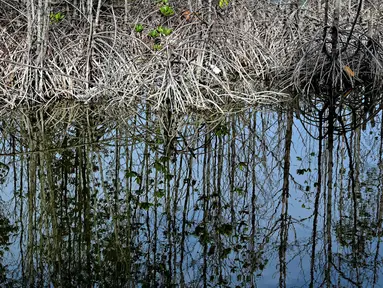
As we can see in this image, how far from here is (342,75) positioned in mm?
8914

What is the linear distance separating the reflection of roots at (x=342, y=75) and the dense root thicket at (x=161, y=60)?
0.02 m

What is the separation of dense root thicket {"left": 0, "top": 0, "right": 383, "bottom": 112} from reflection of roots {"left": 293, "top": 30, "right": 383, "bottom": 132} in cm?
2

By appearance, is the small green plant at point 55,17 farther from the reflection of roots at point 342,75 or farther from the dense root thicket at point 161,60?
the reflection of roots at point 342,75

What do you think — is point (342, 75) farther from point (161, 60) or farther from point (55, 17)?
point (55, 17)

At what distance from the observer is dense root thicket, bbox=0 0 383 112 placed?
25.9 feet

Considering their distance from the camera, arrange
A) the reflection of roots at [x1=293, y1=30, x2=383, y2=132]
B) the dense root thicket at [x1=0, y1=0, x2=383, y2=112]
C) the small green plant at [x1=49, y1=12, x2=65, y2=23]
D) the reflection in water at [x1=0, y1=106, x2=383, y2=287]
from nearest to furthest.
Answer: the reflection in water at [x1=0, y1=106, x2=383, y2=287]
the dense root thicket at [x1=0, y1=0, x2=383, y2=112]
the reflection of roots at [x1=293, y1=30, x2=383, y2=132]
the small green plant at [x1=49, y1=12, x2=65, y2=23]

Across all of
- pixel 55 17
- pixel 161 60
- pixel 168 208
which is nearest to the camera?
pixel 168 208

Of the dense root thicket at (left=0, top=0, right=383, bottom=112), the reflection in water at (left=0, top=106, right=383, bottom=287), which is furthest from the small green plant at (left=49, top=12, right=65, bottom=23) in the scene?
the reflection in water at (left=0, top=106, right=383, bottom=287)

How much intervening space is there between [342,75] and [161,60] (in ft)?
8.69

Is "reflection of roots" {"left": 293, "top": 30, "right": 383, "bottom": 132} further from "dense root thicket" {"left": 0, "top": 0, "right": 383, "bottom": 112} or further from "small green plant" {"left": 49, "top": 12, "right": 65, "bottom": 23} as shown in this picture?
"small green plant" {"left": 49, "top": 12, "right": 65, "bottom": 23}

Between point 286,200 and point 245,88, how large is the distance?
3987mm

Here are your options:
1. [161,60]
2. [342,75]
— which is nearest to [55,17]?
[161,60]

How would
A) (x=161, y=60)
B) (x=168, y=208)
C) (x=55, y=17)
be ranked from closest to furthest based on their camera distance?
(x=168, y=208), (x=161, y=60), (x=55, y=17)

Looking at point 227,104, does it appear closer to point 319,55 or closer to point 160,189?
point 319,55
